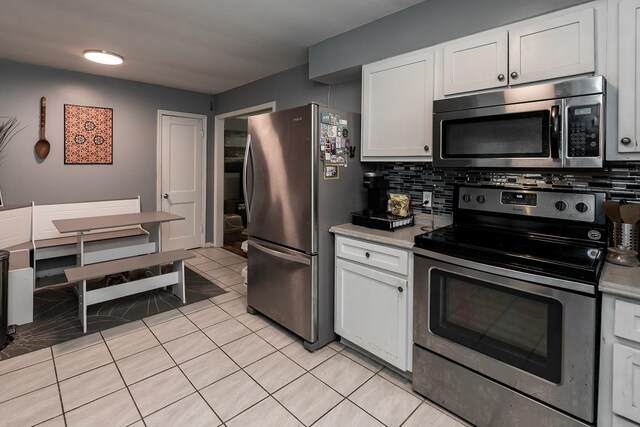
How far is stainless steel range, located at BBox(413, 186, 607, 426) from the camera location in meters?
1.31

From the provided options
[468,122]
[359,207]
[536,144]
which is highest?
[468,122]

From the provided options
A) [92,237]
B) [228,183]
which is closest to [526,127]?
[92,237]

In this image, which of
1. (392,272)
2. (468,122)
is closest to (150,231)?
(392,272)

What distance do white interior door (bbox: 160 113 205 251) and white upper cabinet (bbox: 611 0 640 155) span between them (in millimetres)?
4797

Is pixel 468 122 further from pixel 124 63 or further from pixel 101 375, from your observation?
pixel 124 63

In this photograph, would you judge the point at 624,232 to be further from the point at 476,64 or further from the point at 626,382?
the point at 476,64

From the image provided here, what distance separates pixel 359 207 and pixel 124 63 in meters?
3.09

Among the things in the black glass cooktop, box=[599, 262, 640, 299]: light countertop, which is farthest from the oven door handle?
box=[599, 262, 640, 299]: light countertop

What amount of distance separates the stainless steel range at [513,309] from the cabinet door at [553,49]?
2.00 feet

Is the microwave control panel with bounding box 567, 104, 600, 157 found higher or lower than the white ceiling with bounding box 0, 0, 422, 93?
lower

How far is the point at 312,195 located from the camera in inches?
87.3

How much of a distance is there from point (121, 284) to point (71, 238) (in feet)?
4.47

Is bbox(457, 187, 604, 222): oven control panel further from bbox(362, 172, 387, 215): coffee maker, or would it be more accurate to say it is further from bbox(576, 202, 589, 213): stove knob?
bbox(362, 172, 387, 215): coffee maker

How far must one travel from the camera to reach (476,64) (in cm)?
186
